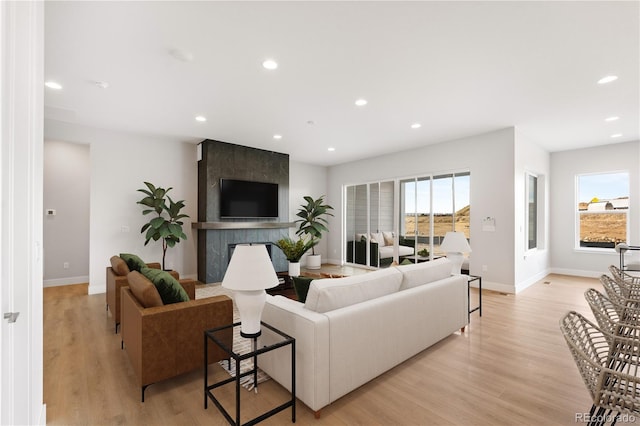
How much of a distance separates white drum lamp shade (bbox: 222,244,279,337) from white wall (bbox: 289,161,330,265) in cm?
579

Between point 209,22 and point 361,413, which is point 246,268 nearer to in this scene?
point 361,413

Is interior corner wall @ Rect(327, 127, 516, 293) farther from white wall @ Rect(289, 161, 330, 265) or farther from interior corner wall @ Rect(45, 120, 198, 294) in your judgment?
interior corner wall @ Rect(45, 120, 198, 294)

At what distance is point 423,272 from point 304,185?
5546 mm

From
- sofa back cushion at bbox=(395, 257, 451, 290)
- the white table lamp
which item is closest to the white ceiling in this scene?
the white table lamp

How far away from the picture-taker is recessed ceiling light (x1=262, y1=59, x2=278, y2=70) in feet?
9.53

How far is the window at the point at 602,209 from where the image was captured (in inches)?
234

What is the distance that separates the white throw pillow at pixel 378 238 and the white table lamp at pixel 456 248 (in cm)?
350

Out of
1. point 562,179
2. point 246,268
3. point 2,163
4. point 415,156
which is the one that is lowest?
point 246,268

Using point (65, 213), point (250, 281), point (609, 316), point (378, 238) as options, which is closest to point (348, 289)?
point (250, 281)

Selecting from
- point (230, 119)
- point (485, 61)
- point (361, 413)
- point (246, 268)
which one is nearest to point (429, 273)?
point (361, 413)

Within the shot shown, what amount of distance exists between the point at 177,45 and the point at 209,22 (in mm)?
485

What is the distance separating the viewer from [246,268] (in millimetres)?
1849

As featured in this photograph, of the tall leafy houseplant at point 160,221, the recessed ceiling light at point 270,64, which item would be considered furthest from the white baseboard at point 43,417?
the tall leafy houseplant at point 160,221

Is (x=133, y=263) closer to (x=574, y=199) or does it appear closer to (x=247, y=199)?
(x=247, y=199)
